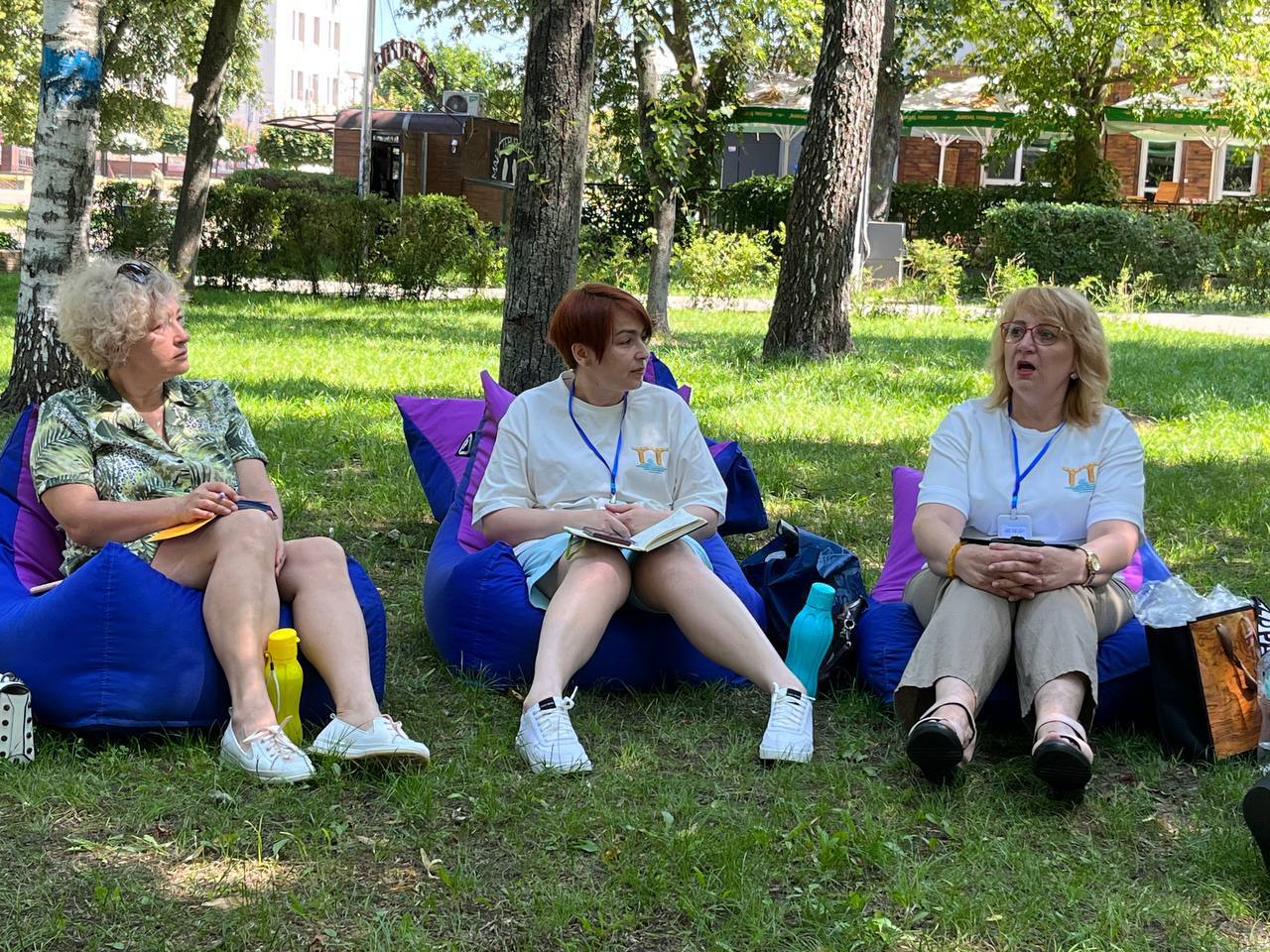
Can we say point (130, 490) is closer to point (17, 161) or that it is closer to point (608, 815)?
point (608, 815)

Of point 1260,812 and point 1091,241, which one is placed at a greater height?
point 1091,241

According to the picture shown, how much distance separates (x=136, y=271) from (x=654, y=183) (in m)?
9.00

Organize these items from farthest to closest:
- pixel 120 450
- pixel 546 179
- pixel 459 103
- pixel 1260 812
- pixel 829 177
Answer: pixel 459 103
pixel 829 177
pixel 546 179
pixel 120 450
pixel 1260 812

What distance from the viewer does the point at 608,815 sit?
321 cm

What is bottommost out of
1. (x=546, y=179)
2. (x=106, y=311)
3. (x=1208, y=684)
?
(x=1208, y=684)

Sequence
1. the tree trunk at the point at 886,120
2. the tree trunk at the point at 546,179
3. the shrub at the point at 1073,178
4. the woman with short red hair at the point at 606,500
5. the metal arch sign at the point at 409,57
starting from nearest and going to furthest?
1. the woman with short red hair at the point at 606,500
2. the tree trunk at the point at 546,179
3. the tree trunk at the point at 886,120
4. the shrub at the point at 1073,178
5. the metal arch sign at the point at 409,57

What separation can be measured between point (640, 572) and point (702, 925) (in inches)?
54.0

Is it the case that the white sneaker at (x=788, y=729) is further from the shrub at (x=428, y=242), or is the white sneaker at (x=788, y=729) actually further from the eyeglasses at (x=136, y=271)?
the shrub at (x=428, y=242)

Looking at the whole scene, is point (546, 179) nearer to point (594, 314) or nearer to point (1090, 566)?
point (594, 314)

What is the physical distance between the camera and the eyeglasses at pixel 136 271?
12.3 feet

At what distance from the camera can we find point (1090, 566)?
3.68m

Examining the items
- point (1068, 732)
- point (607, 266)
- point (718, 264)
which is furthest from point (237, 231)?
point (1068, 732)

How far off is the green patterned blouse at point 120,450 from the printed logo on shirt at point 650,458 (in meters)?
1.24

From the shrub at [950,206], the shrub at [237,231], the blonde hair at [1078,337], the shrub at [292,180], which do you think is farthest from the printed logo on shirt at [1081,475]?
the shrub at [950,206]
